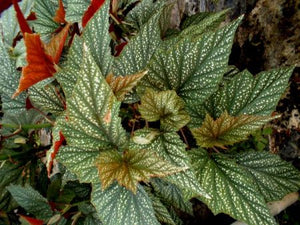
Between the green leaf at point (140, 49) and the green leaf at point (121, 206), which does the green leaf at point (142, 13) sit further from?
the green leaf at point (121, 206)

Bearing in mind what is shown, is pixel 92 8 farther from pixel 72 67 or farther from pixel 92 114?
pixel 92 114

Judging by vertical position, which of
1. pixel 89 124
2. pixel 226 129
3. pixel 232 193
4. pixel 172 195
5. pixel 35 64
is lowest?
pixel 172 195

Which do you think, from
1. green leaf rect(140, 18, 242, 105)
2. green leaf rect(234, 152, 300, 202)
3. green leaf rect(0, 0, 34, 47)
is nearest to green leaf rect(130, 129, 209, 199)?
green leaf rect(140, 18, 242, 105)

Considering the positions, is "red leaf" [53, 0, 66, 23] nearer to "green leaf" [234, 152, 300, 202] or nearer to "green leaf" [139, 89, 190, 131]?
"green leaf" [139, 89, 190, 131]

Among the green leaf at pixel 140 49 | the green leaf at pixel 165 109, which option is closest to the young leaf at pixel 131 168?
the green leaf at pixel 165 109

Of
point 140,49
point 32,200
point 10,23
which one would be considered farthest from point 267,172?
point 10,23

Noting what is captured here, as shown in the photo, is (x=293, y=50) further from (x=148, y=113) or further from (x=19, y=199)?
(x=19, y=199)
